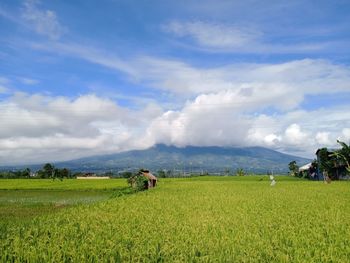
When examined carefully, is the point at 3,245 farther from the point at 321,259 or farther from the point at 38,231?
the point at 321,259

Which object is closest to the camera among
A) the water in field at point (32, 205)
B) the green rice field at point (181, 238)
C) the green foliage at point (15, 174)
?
the green rice field at point (181, 238)

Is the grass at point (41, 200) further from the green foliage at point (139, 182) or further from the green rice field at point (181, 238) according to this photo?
the green rice field at point (181, 238)

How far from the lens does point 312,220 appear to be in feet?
43.9

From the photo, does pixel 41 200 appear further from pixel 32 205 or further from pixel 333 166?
pixel 333 166

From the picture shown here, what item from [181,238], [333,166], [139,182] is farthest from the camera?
[333,166]

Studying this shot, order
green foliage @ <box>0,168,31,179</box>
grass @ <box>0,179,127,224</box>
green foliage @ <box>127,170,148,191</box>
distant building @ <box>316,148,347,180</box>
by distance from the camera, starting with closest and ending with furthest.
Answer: grass @ <box>0,179,127,224</box> < green foliage @ <box>127,170,148,191</box> < distant building @ <box>316,148,347,180</box> < green foliage @ <box>0,168,31,179</box>

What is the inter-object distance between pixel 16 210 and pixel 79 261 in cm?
1850

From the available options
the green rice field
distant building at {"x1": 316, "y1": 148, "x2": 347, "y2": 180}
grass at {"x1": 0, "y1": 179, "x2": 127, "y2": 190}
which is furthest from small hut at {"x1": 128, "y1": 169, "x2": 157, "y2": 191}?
distant building at {"x1": 316, "y1": 148, "x2": 347, "y2": 180}

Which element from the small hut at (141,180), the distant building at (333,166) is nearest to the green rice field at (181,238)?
the small hut at (141,180)

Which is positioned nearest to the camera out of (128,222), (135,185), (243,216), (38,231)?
(38,231)

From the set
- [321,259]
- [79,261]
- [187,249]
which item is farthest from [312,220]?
[79,261]

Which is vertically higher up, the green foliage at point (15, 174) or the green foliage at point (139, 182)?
the green foliage at point (15, 174)

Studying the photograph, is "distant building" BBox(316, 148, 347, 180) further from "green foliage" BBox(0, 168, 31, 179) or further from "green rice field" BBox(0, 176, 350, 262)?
"green foliage" BBox(0, 168, 31, 179)

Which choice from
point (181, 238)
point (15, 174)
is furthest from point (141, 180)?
point (15, 174)
